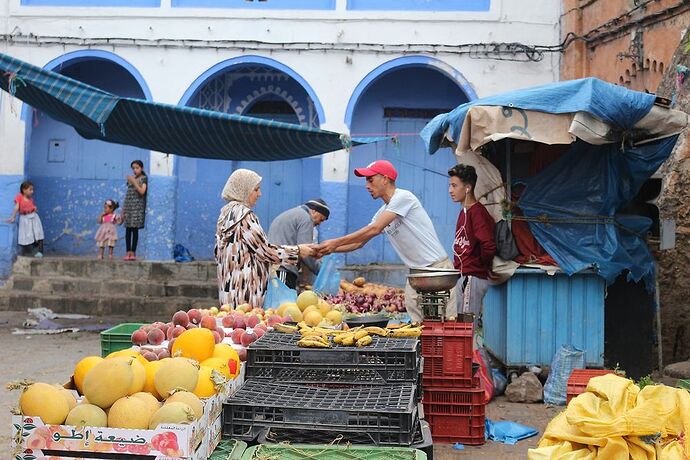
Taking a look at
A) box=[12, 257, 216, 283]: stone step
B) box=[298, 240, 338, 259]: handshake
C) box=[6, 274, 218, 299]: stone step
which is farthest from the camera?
box=[12, 257, 216, 283]: stone step

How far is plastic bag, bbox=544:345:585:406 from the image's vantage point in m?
6.96

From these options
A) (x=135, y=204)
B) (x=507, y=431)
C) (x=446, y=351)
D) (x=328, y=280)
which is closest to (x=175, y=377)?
(x=446, y=351)

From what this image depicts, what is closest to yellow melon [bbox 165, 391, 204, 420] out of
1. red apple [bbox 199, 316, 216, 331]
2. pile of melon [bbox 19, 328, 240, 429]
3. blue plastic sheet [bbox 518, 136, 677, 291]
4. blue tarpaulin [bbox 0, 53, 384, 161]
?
pile of melon [bbox 19, 328, 240, 429]

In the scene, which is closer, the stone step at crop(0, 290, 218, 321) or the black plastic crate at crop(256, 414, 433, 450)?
the black plastic crate at crop(256, 414, 433, 450)

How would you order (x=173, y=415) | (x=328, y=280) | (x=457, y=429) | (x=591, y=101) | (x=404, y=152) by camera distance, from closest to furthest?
(x=173, y=415), (x=457, y=429), (x=591, y=101), (x=328, y=280), (x=404, y=152)

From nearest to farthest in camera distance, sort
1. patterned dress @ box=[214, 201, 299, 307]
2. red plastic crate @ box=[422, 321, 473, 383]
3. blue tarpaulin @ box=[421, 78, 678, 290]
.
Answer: red plastic crate @ box=[422, 321, 473, 383]
patterned dress @ box=[214, 201, 299, 307]
blue tarpaulin @ box=[421, 78, 678, 290]

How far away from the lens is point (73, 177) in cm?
1548

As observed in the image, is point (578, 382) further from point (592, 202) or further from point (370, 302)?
point (370, 302)

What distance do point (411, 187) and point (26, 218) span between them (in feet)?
22.7

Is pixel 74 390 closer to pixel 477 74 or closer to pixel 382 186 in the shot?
pixel 382 186

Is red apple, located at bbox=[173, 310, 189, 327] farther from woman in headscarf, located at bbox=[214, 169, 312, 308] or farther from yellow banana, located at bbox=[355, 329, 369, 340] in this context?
woman in headscarf, located at bbox=[214, 169, 312, 308]

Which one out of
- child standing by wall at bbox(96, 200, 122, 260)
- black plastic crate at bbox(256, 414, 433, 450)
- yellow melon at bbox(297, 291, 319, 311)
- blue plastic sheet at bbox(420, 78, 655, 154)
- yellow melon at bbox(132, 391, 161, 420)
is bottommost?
black plastic crate at bbox(256, 414, 433, 450)

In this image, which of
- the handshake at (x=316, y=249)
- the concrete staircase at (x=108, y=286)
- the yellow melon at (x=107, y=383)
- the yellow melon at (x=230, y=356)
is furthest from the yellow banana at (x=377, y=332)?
the concrete staircase at (x=108, y=286)

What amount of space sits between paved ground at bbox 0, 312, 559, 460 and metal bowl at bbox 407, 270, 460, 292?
1.09m
